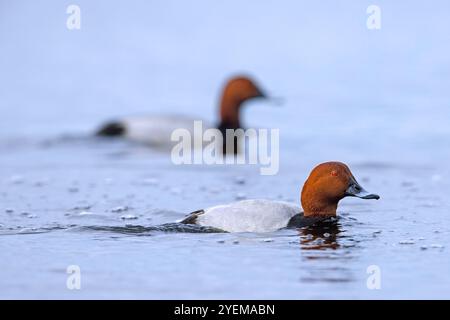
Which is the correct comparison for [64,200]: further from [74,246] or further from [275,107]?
[275,107]

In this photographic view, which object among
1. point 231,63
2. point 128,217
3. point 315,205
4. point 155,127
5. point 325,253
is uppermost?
point 231,63

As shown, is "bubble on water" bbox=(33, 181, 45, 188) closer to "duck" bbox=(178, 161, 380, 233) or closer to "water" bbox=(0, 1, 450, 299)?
"water" bbox=(0, 1, 450, 299)

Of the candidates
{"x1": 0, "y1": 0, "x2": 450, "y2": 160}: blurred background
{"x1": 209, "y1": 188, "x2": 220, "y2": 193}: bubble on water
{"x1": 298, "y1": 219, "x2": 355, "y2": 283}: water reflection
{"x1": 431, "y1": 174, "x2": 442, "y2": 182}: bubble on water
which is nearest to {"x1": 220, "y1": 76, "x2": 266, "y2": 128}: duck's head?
{"x1": 0, "y1": 0, "x2": 450, "y2": 160}: blurred background

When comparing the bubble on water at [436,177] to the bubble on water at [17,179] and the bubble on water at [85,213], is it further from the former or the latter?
the bubble on water at [17,179]

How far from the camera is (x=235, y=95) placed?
15984mm

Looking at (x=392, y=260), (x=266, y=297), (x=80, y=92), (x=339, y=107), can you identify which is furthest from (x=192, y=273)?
(x=80, y=92)

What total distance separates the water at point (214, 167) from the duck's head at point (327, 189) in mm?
224

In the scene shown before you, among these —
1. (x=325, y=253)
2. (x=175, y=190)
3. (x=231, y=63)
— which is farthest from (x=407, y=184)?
(x=231, y=63)

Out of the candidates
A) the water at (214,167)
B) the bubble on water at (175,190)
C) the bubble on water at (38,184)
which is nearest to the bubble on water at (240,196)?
the water at (214,167)

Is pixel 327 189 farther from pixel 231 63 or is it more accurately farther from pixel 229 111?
pixel 231 63

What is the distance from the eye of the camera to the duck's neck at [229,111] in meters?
16.0

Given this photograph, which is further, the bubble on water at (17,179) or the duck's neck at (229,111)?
the duck's neck at (229,111)

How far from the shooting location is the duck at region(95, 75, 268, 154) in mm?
15781

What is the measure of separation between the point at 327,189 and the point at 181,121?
6.82 meters
